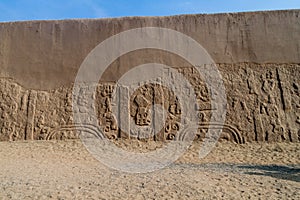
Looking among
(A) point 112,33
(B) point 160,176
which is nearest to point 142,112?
(A) point 112,33

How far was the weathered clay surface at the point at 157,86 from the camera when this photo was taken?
6.84m

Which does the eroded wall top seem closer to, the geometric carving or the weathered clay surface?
the weathered clay surface

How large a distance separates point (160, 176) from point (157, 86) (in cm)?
323

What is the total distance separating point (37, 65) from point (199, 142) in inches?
158

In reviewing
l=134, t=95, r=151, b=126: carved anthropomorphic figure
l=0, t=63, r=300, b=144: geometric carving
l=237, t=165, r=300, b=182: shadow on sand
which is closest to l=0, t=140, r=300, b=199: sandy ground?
l=237, t=165, r=300, b=182: shadow on sand

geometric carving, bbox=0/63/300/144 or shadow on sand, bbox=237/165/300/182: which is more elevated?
geometric carving, bbox=0/63/300/144

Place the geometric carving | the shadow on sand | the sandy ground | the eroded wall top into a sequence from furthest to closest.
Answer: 1. the eroded wall top
2. the geometric carving
3. the shadow on sand
4. the sandy ground

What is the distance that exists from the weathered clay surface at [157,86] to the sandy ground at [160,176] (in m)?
0.59

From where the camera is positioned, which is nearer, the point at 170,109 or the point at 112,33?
the point at 170,109

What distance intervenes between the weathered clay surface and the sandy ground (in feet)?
1.95

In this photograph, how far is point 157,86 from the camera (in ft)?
23.4

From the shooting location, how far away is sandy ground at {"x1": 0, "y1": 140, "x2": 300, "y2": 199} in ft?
11.1

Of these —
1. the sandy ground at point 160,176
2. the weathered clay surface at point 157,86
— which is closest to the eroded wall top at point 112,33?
the weathered clay surface at point 157,86

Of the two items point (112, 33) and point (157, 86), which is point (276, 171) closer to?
point (157, 86)
